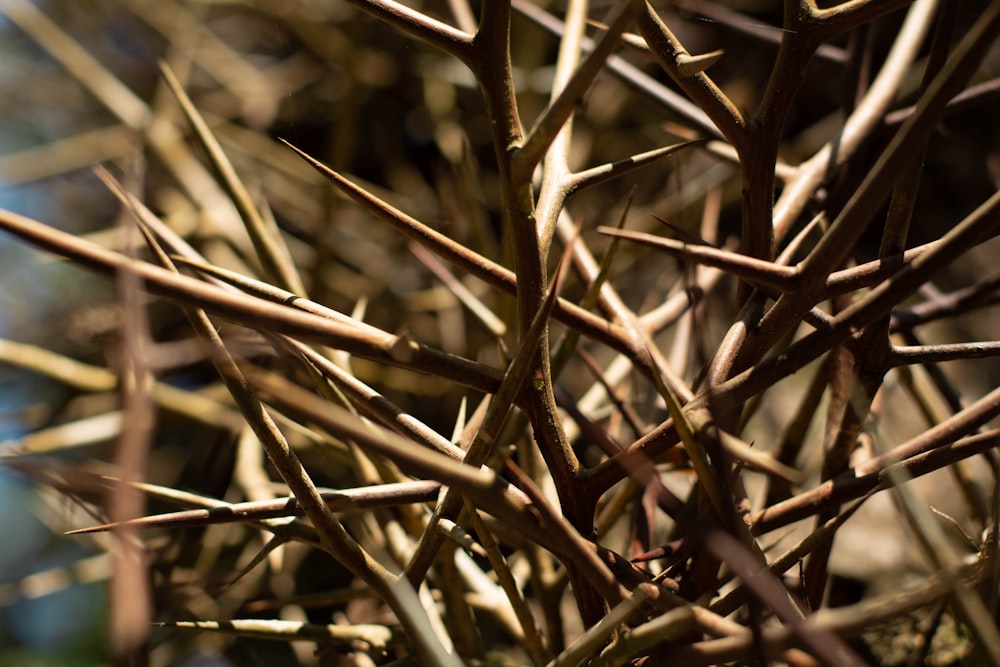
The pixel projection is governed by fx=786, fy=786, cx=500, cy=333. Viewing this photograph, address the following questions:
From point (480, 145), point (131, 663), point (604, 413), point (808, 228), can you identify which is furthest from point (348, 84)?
point (131, 663)

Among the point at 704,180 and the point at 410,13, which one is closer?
the point at 410,13

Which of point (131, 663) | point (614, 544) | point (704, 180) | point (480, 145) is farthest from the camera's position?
point (480, 145)

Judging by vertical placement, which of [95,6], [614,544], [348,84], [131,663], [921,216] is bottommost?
[131,663]

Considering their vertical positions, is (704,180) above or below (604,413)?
above

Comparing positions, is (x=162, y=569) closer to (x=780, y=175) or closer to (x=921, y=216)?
(x=780, y=175)

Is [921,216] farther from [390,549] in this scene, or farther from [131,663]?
[131,663]

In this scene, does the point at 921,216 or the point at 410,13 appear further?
the point at 921,216

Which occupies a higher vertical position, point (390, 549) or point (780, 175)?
point (780, 175)

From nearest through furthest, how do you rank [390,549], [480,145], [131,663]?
[131,663] → [390,549] → [480,145]

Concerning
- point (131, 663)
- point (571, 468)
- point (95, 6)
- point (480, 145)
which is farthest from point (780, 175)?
point (95, 6)
